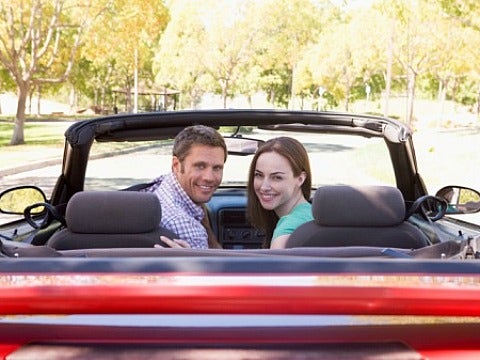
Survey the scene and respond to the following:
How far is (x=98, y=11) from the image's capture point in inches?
1137

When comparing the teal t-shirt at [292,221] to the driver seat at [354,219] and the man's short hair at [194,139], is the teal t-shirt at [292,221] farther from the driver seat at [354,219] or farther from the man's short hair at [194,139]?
the man's short hair at [194,139]

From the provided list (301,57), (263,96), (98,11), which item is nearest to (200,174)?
(98,11)

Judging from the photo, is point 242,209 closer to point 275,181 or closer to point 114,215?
point 275,181

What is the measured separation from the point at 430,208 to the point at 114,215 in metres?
2.54

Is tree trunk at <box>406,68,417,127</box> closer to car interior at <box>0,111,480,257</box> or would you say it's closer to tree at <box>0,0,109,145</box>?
tree at <box>0,0,109,145</box>

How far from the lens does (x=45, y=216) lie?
14.5 ft

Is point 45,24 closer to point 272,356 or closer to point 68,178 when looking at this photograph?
point 68,178

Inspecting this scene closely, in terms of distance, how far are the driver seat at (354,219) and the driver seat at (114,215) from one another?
589mm

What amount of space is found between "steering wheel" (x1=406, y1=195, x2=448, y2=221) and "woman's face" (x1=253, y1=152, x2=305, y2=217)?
65 centimetres

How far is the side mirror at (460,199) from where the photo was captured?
4559 mm

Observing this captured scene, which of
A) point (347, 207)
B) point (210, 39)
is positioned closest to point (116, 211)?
point (347, 207)

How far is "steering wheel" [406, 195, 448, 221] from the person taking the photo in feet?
13.9

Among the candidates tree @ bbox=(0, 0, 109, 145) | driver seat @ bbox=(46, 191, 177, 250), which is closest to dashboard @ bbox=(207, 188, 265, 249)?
driver seat @ bbox=(46, 191, 177, 250)

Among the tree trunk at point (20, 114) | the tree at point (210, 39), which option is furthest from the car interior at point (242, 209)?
the tree at point (210, 39)
